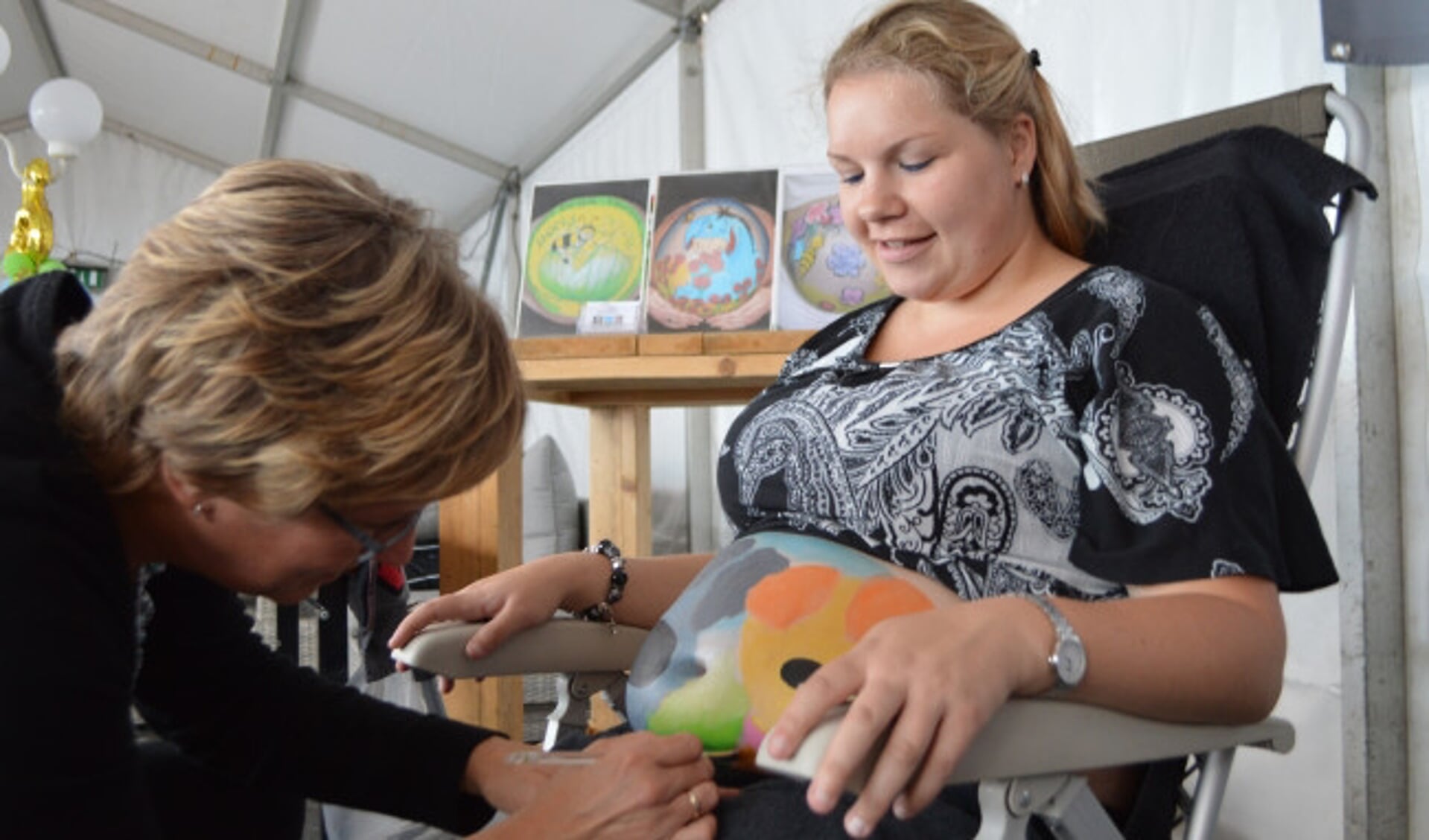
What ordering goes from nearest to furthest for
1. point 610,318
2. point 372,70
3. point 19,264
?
point 610,318
point 19,264
point 372,70

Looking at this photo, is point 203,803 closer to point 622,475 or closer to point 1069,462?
point 1069,462

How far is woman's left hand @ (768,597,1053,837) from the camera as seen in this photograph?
58cm

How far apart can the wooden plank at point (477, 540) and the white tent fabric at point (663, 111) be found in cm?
77

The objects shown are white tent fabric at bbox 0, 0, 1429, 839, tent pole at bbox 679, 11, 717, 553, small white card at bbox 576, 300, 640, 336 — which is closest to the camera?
white tent fabric at bbox 0, 0, 1429, 839

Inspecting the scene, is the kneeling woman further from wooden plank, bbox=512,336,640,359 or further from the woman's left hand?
wooden plank, bbox=512,336,640,359

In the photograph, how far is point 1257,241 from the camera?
103cm

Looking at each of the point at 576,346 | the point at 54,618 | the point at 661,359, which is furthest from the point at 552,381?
the point at 54,618

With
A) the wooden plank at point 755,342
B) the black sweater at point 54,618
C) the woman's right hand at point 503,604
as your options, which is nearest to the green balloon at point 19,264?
the wooden plank at point 755,342

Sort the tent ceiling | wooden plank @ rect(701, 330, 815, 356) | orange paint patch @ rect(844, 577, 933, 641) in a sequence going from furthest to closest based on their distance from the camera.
→ 1. the tent ceiling
2. wooden plank @ rect(701, 330, 815, 356)
3. orange paint patch @ rect(844, 577, 933, 641)

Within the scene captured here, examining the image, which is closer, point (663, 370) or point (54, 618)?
point (54, 618)

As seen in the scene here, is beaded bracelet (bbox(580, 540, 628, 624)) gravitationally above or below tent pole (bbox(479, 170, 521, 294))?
below

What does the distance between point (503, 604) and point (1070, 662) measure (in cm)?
57

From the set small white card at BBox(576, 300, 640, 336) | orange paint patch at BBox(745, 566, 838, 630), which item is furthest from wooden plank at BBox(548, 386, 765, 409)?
orange paint patch at BBox(745, 566, 838, 630)

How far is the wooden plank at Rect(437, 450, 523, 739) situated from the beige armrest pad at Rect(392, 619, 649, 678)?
73 centimetres
